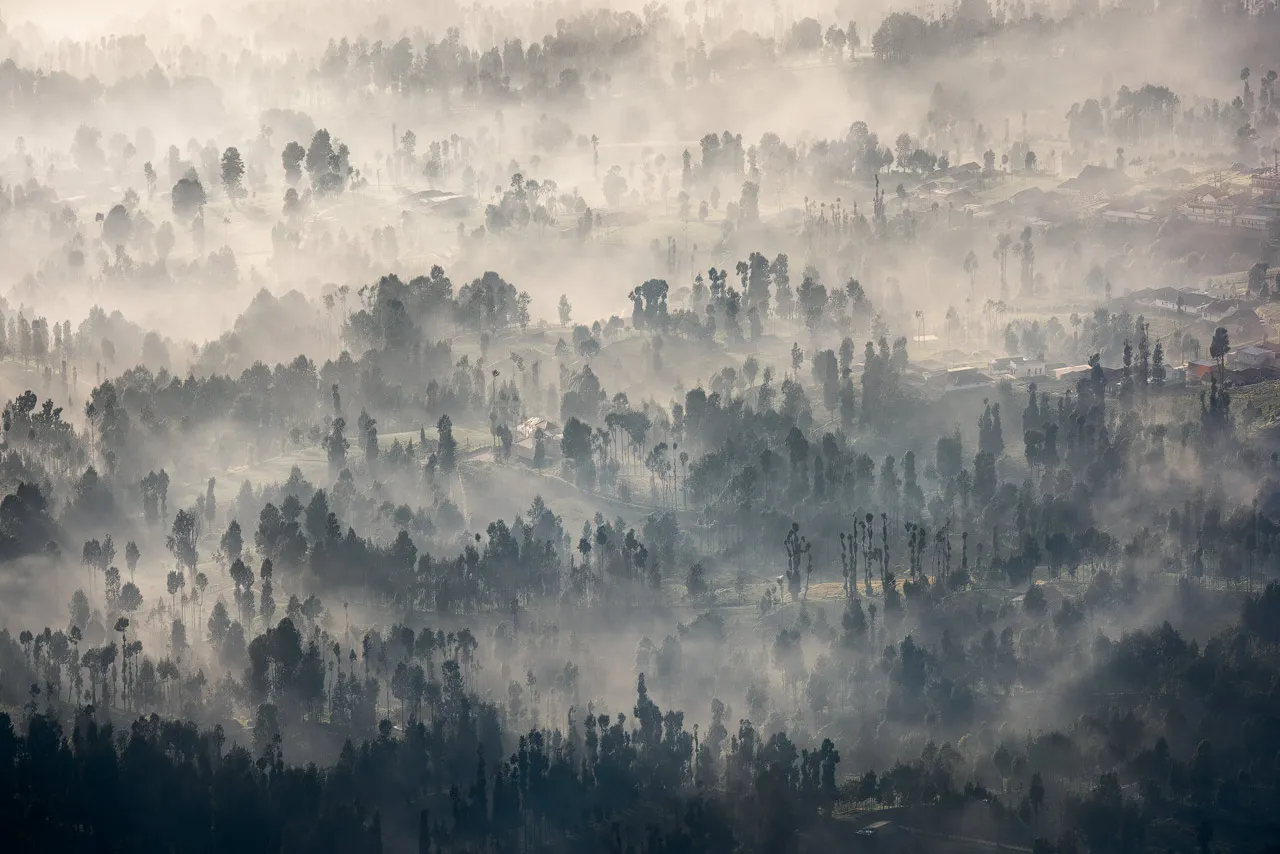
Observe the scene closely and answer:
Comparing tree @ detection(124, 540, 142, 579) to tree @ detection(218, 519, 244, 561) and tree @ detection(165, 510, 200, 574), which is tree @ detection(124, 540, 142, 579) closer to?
tree @ detection(165, 510, 200, 574)

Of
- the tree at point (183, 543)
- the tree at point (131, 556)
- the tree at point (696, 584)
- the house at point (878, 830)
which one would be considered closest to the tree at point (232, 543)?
the tree at point (183, 543)

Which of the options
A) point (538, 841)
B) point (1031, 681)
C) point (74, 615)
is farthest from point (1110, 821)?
point (74, 615)

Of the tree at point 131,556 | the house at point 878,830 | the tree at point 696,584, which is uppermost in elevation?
the tree at point 131,556

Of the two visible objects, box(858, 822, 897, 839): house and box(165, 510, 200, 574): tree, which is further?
box(165, 510, 200, 574): tree

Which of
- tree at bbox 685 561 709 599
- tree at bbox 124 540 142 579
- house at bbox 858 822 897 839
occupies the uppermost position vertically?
tree at bbox 124 540 142 579

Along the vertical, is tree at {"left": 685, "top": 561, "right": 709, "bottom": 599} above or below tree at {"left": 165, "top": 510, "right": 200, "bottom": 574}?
below

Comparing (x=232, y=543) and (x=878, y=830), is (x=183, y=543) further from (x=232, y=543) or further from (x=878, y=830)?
(x=878, y=830)

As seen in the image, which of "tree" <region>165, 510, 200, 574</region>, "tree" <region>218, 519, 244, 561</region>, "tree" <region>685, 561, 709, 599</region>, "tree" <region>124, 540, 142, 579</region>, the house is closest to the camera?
the house

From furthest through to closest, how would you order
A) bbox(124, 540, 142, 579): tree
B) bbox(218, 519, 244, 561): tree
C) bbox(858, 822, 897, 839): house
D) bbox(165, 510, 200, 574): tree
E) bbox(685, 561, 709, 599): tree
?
bbox(124, 540, 142, 579): tree → bbox(165, 510, 200, 574): tree → bbox(218, 519, 244, 561): tree → bbox(685, 561, 709, 599): tree → bbox(858, 822, 897, 839): house

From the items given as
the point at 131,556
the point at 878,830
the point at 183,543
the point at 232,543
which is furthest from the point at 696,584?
the point at 131,556


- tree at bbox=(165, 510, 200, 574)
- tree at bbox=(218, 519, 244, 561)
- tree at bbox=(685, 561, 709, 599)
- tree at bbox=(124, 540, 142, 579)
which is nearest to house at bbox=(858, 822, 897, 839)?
tree at bbox=(685, 561, 709, 599)

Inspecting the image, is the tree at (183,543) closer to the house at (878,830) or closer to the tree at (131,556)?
the tree at (131,556)
